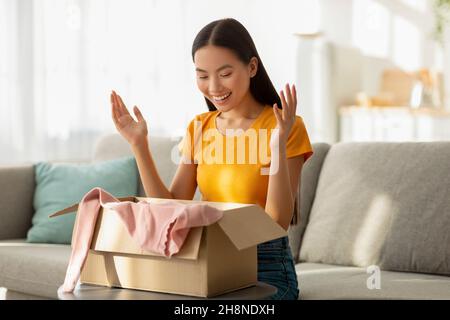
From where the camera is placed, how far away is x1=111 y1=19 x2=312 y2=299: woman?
72.1 inches

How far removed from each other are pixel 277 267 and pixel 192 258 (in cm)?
49

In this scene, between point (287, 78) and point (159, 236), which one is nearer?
point (159, 236)

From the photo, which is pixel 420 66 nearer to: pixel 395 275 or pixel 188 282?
pixel 395 275

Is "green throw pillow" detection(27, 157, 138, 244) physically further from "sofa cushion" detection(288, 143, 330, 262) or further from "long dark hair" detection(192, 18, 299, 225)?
"long dark hair" detection(192, 18, 299, 225)

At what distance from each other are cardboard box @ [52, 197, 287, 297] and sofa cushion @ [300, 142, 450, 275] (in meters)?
1.09

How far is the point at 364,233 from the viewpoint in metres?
2.69

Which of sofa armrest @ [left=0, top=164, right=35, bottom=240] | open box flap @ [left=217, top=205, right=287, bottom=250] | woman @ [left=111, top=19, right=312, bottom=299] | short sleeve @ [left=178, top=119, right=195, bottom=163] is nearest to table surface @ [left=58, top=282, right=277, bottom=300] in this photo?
open box flap @ [left=217, top=205, right=287, bottom=250]

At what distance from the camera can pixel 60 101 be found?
460cm

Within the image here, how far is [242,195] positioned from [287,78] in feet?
13.6

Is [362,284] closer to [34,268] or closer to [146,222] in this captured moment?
[146,222]

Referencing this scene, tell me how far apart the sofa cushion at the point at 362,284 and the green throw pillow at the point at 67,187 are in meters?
0.97

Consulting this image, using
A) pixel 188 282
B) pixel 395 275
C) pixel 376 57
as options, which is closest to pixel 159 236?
pixel 188 282

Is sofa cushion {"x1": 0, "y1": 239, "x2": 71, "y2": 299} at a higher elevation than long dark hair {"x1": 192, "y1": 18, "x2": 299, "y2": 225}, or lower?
lower
